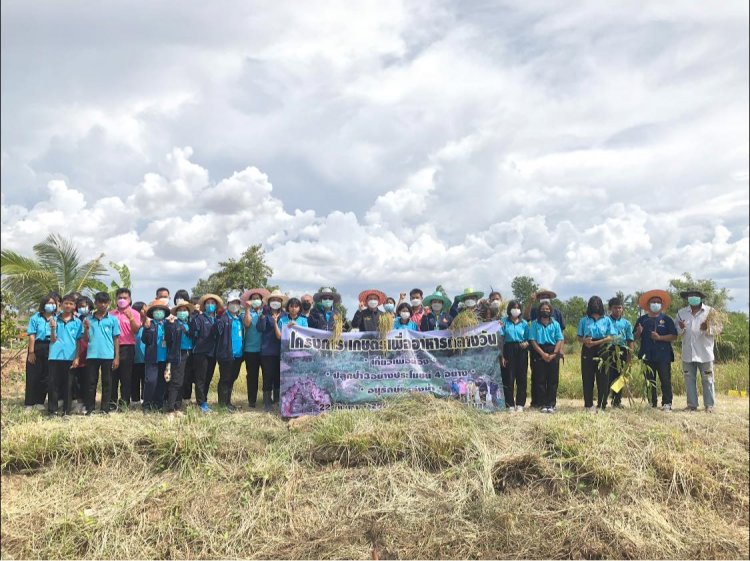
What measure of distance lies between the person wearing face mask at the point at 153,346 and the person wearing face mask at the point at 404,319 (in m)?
3.25

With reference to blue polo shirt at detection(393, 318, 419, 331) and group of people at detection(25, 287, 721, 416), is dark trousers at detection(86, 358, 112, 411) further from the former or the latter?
blue polo shirt at detection(393, 318, 419, 331)

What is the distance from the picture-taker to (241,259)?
25391mm

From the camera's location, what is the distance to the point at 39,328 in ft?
25.5

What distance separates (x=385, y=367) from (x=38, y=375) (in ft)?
16.4

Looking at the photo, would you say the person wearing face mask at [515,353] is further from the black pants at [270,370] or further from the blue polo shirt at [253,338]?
the blue polo shirt at [253,338]

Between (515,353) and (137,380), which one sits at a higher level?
(515,353)

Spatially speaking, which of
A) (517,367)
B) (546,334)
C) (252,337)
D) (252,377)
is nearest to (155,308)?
(252,337)

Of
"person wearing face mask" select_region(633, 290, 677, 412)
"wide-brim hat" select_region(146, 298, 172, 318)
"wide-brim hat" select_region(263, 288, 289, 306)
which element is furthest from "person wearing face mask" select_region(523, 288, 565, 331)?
"wide-brim hat" select_region(146, 298, 172, 318)

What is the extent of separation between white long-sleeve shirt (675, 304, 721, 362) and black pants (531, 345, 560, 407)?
6.42ft

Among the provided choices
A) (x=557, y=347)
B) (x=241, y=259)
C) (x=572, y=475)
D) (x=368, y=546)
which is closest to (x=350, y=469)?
(x=368, y=546)

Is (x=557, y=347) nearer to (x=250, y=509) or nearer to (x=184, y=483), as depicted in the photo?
(x=250, y=509)

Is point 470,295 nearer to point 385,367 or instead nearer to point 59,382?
point 385,367

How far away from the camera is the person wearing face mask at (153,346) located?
764cm

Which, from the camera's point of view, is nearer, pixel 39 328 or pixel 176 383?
pixel 176 383
